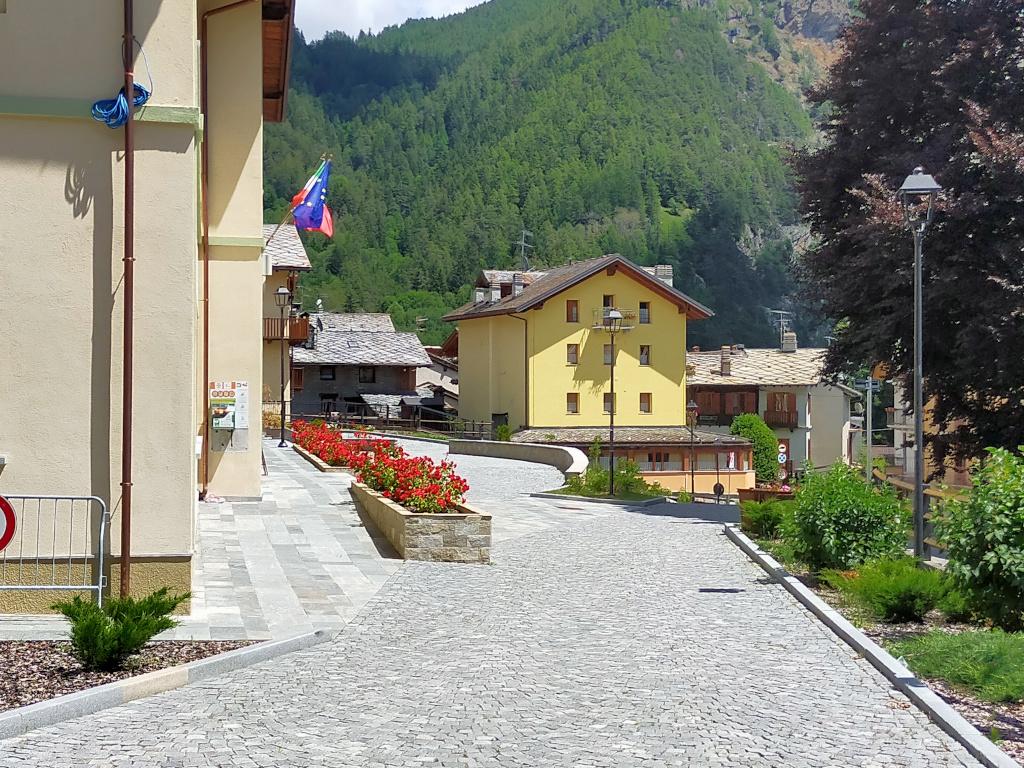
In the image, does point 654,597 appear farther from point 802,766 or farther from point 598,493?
point 598,493

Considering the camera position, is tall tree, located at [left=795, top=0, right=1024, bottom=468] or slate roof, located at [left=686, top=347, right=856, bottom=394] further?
slate roof, located at [left=686, top=347, right=856, bottom=394]

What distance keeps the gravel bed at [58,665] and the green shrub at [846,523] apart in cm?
678

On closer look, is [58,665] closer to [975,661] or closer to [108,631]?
[108,631]

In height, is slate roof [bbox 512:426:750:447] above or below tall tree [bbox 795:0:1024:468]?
below

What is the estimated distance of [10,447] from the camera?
34.1 feet

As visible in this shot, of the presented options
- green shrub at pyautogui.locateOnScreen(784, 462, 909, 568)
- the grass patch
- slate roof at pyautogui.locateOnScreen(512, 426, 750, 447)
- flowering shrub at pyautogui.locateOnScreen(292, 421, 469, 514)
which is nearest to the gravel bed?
the grass patch

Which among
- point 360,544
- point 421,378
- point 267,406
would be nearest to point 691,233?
point 421,378

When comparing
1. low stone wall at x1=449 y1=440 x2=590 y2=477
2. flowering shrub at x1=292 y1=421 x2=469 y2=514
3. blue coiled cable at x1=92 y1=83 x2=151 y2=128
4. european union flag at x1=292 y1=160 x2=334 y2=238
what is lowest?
low stone wall at x1=449 y1=440 x2=590 y2=477

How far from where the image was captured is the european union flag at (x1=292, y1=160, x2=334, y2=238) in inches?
1029

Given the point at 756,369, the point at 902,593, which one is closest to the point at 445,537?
the point at 902,593

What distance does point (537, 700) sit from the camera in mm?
7961

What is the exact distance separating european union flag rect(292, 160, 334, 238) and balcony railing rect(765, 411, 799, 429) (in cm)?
5484

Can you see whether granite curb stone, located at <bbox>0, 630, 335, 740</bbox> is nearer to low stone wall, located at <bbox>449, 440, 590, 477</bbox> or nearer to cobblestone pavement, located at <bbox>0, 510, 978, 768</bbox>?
cobblestone pavement, located at <bbox>0, 510, 978, 768</bbox>

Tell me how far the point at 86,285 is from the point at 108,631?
3442 mm
